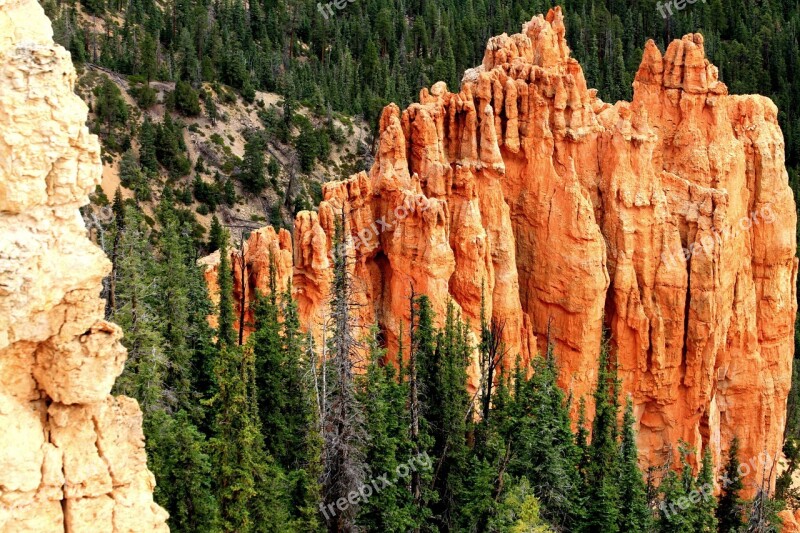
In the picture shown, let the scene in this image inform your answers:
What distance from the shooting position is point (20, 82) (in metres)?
14.1

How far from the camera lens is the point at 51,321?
49.3 feet

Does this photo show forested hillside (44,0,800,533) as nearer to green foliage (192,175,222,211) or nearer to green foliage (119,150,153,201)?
green foliage (119,150,153,201)

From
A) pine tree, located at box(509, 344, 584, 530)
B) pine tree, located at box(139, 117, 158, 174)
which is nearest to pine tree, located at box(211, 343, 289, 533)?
pine tree, located at box(509, 344, 584, 530)

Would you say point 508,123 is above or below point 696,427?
above

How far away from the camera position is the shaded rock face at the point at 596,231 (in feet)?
126

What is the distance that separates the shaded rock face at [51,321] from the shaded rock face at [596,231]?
813 inches

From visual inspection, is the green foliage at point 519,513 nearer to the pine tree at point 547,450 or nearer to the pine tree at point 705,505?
the pine tree at point 547,450

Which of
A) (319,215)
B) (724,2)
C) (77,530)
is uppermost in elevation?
(724,2)

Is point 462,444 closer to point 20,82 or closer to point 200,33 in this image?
point 20,82

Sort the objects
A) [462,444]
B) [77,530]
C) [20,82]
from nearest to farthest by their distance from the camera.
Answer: [20,82] < [77,530] < [462,444]

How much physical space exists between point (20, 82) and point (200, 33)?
9421 cm

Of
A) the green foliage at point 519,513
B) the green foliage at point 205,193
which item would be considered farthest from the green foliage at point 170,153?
the green foliage at point 519,513

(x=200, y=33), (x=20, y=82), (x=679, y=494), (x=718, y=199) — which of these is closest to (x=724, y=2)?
(x=200, y=33)

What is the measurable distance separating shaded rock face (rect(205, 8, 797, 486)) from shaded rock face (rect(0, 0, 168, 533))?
67.8 ft
